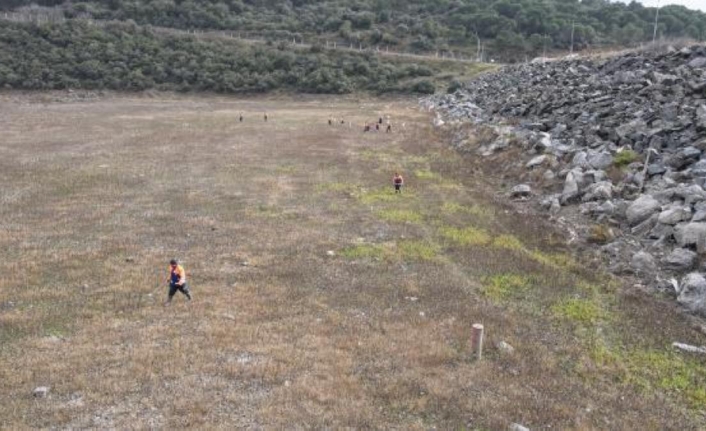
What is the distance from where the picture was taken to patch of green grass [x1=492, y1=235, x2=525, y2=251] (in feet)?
72.1

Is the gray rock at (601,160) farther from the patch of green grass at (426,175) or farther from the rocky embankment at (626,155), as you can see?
the patch of green grass at (426,175)

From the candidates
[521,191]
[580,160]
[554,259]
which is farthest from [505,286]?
[580,160]

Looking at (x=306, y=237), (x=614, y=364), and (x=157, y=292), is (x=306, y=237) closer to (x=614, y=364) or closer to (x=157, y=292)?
(x=157, y=292)

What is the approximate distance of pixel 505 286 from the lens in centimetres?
1836

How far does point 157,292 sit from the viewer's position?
17.3m

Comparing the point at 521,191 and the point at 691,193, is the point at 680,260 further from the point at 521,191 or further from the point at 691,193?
the point at 521,191

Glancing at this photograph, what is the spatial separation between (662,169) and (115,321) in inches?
870

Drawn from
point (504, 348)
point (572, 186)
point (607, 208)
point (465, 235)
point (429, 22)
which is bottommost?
point (504, 348)

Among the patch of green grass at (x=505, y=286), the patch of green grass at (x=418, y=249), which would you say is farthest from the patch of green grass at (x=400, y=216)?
the patch of green grass at (x=505, y=286)

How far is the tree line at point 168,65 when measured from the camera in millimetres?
89125

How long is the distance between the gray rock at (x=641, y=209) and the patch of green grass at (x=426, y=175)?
45.5 feet

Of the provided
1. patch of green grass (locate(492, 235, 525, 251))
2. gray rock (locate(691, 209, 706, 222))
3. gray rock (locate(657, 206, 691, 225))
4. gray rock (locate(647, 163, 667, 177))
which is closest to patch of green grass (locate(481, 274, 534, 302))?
patch of green grass (locate(492, 235, 525, 251))

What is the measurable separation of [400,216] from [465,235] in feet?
12.3

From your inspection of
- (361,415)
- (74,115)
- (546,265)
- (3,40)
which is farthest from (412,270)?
(3,40)
